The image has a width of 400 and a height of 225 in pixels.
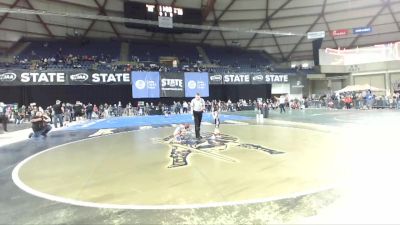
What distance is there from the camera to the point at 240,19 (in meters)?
37.8

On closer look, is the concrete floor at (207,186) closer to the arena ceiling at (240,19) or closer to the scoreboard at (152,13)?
the scoreboard at (152,13)

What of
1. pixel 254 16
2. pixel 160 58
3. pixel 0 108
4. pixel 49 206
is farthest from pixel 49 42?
pixel 49 206

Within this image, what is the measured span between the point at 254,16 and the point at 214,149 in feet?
103

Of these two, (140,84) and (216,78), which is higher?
(216,78)

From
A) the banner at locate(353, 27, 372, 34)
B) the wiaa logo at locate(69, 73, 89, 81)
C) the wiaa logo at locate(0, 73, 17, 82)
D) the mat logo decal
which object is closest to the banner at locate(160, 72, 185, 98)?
the wiaa logo at locate(69, 73, 89, 81)

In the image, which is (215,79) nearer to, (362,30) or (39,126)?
(362,30)

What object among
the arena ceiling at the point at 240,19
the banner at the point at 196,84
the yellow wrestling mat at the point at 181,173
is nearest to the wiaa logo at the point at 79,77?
the arena ceiling at the point at 240,19

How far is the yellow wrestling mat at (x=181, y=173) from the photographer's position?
4684 millimetres

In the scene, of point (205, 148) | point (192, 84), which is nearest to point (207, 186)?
point (205, 148)

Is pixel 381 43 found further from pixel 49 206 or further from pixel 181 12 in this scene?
pixel 49 206

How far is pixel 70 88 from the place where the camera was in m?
31.1

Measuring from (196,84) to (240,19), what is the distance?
1021 centimetres

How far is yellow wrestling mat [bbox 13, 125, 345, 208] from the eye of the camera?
15.4ft

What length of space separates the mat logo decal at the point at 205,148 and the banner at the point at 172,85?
21.8m
